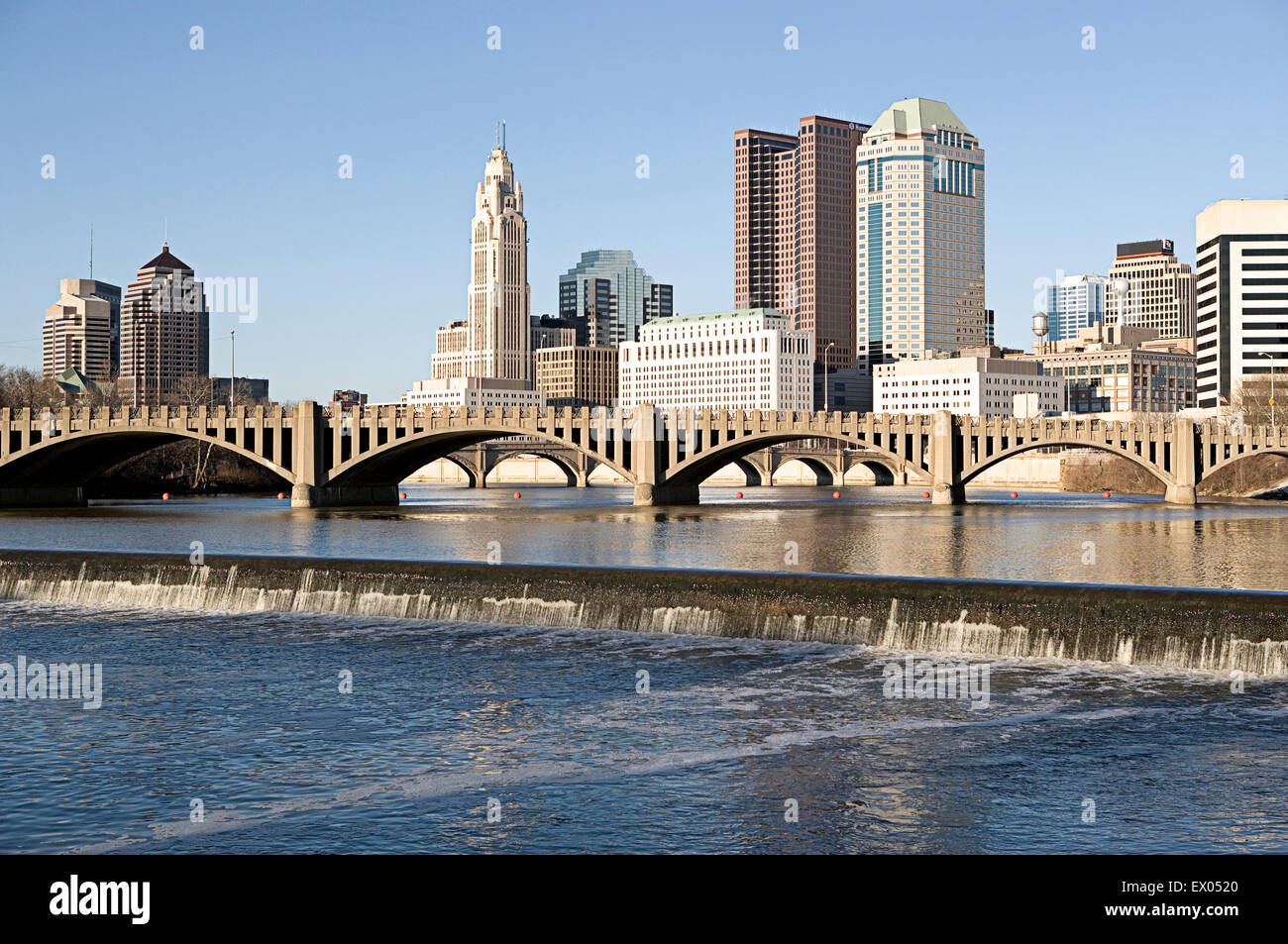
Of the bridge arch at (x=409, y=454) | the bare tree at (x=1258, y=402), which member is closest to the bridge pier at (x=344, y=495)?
the bridge arch at (x=409, y=454)

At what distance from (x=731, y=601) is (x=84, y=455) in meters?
98.1

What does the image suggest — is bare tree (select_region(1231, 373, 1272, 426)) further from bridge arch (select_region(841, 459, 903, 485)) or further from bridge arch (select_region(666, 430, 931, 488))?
bridge arch (select_region(666, 430, 931, 488))

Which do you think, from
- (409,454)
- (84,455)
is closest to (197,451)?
(84,455)

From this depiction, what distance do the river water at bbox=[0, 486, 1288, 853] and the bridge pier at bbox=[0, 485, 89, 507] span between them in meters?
79.0

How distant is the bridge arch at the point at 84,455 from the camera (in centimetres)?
10806

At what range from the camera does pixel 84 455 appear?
11912 cm

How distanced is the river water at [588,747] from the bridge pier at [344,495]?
6585cm

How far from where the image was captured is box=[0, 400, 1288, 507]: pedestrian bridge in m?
109

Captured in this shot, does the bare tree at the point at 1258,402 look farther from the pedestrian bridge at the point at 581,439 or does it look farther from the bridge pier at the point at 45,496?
the bridge pier at the point at 45,496

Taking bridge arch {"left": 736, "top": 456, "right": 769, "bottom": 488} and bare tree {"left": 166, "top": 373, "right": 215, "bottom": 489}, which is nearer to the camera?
bare tree {"left": 166, "top": 373, "right": 215, "bottom": 489}

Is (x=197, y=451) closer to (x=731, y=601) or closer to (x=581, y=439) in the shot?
(x=581, y=439)

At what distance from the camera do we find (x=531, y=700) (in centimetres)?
2648

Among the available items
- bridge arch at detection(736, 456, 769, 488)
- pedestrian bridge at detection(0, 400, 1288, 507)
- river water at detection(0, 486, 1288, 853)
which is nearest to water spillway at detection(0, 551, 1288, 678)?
river water at detection(0, 486, 1288, 853)

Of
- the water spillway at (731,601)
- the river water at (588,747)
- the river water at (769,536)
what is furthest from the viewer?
the river water at (769,536)
